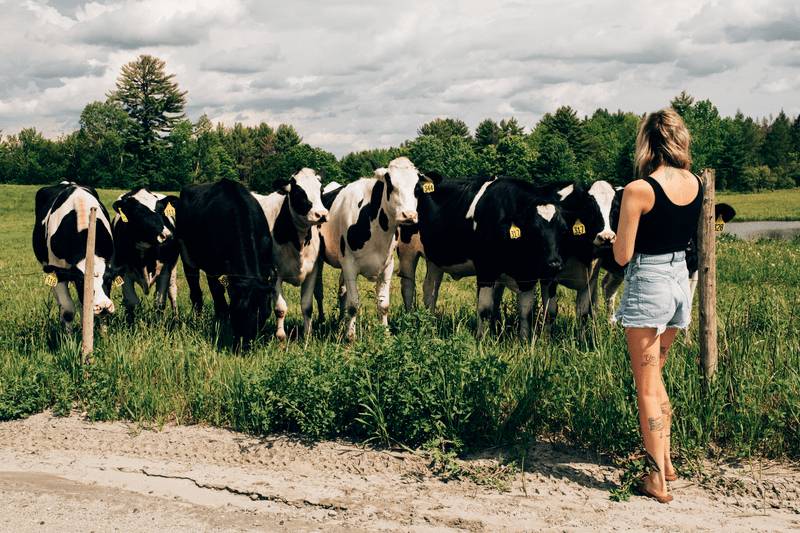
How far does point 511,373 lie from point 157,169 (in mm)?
76366

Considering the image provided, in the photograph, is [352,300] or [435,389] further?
[352,300]

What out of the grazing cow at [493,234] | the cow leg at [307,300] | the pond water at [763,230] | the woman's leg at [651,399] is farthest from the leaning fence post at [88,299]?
the pond water at [763,230]

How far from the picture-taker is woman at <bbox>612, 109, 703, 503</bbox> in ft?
12.9

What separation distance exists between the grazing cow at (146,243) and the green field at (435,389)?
225 centimetres

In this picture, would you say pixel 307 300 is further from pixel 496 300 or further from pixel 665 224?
pixel 665 224

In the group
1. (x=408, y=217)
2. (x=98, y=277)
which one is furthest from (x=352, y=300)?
(x=98, y=277)

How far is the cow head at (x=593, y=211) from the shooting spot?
24.6 ft

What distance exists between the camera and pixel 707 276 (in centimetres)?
480

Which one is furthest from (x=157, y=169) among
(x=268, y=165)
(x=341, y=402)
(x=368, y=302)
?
(x=341, y=402)

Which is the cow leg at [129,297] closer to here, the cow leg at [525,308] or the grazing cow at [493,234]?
the grazing cow at [493,234]

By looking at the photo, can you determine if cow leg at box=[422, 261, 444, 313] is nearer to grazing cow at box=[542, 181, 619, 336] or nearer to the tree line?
grazing cow at box=[542, 181, 619, 336]

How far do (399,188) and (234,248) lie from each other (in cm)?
231

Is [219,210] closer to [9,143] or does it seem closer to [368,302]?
[368,302]

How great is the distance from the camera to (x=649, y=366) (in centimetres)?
409
